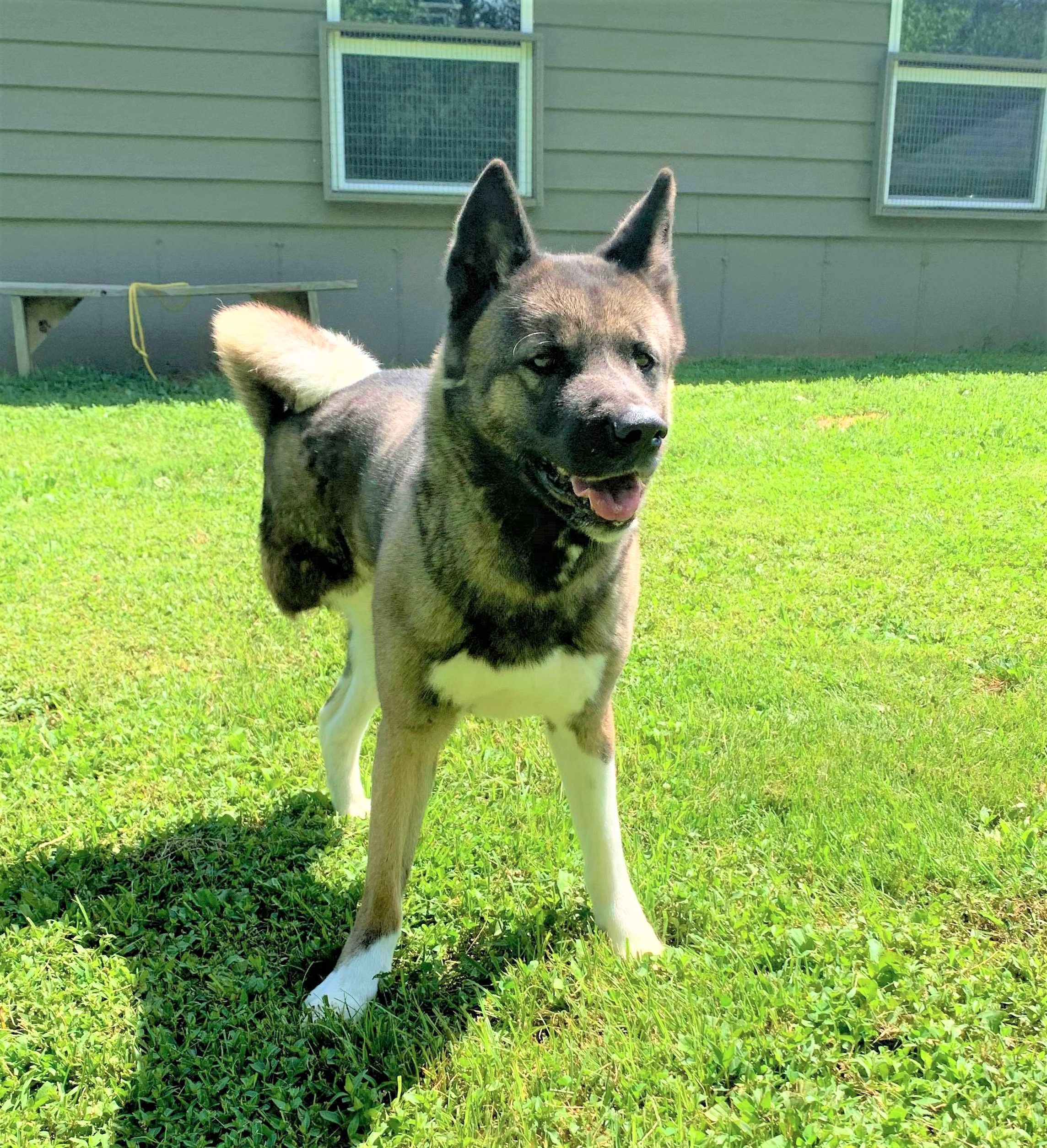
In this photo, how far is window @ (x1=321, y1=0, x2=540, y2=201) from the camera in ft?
26.9

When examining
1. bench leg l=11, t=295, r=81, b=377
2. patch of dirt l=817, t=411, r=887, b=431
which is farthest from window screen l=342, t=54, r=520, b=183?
patch of dirt l=817, t=411, r=887, b=431

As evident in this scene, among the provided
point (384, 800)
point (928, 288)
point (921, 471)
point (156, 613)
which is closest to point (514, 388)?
point (384, 800)

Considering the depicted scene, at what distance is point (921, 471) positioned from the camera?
5.94 m

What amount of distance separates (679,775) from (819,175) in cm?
806

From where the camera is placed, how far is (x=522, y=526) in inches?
90.4

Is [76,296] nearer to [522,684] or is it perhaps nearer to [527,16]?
[527,16]

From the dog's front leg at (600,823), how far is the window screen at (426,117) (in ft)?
22.7

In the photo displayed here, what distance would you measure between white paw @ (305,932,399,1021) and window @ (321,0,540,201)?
732 cm

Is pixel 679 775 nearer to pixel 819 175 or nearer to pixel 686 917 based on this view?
pixel 686 917

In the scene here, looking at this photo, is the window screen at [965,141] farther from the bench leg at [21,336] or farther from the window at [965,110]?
the bench leg at [21,336]

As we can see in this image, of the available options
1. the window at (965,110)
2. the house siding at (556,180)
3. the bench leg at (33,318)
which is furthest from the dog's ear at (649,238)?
the window at (965,110)

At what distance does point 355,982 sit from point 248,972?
0.93 ft

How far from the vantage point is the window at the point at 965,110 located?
9375 mm

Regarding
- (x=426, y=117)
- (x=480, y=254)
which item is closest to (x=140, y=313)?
(x=426, y=117)
